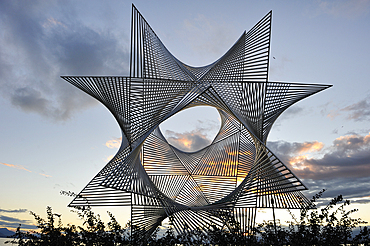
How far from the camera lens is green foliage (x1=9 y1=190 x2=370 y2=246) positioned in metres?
4.48

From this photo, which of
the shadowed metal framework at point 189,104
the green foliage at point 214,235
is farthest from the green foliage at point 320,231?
the shadowed metal framework at point 189,104

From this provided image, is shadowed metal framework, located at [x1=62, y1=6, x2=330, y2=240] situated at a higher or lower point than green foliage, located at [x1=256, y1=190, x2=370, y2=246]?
higher

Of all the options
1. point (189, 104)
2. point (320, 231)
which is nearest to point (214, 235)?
point (320, 231)

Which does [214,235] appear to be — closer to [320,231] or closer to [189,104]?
[320,231]

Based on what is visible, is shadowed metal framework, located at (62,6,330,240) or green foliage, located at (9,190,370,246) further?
shadowed metal framework, located at (62,6,330,240)

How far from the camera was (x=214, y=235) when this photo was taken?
4.81m

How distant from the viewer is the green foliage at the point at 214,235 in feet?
14.7

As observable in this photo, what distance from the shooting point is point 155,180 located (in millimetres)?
15156

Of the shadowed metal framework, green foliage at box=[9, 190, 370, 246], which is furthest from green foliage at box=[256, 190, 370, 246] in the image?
the shadowed metal framework

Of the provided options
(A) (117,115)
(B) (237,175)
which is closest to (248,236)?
(A) (117,115)

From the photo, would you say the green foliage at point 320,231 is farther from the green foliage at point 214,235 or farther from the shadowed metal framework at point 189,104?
the shadowed metal framework at point 189,104

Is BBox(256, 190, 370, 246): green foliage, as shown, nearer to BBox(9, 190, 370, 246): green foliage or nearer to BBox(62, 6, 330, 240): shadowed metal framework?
BBox(9, 190, 370, 246): green foliage

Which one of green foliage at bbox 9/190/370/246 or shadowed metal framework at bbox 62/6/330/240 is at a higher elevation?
shadowed metal framework at bbox 62/6/330/240

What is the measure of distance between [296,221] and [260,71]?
556 centimetres
